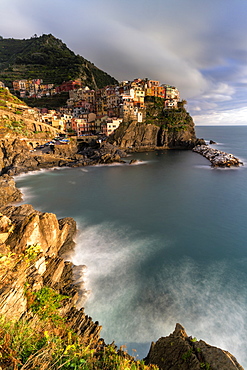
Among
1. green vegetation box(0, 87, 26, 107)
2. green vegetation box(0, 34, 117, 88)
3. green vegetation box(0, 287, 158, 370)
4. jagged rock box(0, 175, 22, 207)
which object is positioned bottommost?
jagged rock box(0, 175, 22, 207)

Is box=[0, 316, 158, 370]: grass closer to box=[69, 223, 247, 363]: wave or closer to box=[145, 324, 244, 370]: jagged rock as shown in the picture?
box=[145, 324, 244, 370]: jagged rock

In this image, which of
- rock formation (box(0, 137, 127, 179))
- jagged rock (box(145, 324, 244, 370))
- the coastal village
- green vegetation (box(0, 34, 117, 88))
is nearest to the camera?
jagged rock (box(145, 324, 244, 370))

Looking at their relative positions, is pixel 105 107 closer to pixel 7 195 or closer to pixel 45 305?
pixel 7 195

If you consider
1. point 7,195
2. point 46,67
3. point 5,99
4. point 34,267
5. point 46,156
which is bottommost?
point 7,195

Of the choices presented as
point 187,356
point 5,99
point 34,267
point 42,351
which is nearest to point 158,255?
point 187,356

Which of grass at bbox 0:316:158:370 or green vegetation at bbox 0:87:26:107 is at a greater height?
green vegetation at bbox 0:87:26:107

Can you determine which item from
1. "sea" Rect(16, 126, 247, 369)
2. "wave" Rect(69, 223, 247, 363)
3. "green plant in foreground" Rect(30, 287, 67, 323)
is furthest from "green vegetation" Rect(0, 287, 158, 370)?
"wave" Rect(69, 223, 247, 363)

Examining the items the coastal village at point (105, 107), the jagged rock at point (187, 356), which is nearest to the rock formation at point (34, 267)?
the jagged rock at point (187, 356)

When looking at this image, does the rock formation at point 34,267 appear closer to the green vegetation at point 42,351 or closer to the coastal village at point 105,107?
the green vegetation at point 42,351
